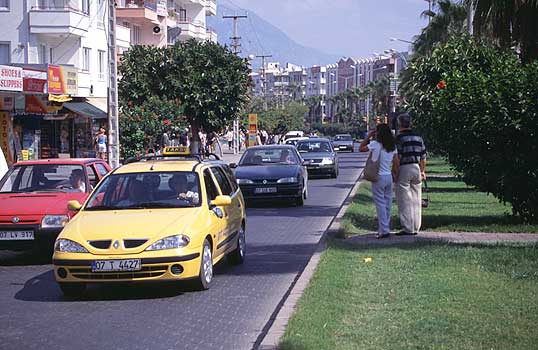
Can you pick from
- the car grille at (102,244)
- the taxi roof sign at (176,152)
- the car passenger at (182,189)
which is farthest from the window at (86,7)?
the car grille at (102,244)

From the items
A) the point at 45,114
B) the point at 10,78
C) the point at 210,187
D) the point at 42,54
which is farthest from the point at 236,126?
the point at 210,187

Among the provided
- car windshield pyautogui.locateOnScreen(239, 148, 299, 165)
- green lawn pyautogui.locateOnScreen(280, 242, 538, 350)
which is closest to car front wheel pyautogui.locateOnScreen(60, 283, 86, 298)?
green lawn pyautogui.locateOnScreen(280, 242, 538, 350)

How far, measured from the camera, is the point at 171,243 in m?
9.96

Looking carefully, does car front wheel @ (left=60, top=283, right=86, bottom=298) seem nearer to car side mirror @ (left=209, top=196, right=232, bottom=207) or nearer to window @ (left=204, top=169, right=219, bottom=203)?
car side mirror @ (left=209, top=196, right=232, bottom=207)

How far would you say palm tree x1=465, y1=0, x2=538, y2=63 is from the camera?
1906 centimetres

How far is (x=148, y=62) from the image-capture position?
152 feet

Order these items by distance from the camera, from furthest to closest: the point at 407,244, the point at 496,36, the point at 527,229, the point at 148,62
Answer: the point at 148,62
the point at 496,36
the point at 527,229
the point at 407,244

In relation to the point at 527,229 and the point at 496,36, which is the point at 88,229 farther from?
the point at 496,36

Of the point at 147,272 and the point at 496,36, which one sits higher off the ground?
the point at 496,36

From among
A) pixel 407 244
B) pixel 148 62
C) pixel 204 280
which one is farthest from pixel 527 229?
pixel 148 62

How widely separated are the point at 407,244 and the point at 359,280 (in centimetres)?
319

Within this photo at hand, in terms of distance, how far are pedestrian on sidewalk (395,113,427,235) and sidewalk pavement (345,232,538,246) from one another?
274mm

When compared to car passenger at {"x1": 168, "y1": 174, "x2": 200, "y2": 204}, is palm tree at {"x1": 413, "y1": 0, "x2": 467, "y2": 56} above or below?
above

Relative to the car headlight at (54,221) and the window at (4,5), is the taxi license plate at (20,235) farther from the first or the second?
the window at (4,5)
